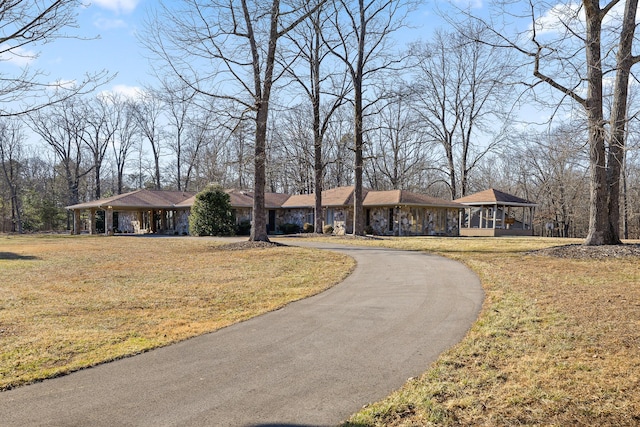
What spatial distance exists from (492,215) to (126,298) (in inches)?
1220

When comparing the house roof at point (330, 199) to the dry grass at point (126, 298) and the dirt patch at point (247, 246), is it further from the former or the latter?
the dry grass at point (126, 298)

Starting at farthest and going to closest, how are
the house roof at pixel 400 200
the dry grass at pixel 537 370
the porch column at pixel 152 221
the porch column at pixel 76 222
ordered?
the porch column at pixel 76 222 < the porch column at pixel 152 221 < the house roof at pixel 400 200 < the dry grass at pixel 537 370

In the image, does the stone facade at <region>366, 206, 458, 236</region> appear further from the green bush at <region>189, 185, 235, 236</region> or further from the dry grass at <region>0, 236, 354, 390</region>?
the dry grass at <region>0, 236, 354, 390</region>

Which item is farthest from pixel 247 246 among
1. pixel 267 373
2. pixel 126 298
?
pixel 267 373

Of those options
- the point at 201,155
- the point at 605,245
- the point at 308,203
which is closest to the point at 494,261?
the point at 605,245

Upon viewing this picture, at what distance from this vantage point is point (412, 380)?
4289 mm

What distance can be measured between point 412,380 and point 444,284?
5.43m

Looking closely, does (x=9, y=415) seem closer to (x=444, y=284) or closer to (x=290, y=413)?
(x=290, y=413)

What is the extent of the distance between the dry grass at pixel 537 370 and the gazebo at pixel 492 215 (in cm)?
2633

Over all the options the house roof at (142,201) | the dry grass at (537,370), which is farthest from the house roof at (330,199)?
the dry grass at (537,370)

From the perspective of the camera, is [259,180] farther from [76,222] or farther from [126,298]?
[76,222]

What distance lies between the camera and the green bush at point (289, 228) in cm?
3688

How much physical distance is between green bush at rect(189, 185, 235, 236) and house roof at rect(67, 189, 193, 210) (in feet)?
22.8

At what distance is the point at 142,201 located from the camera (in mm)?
36656
